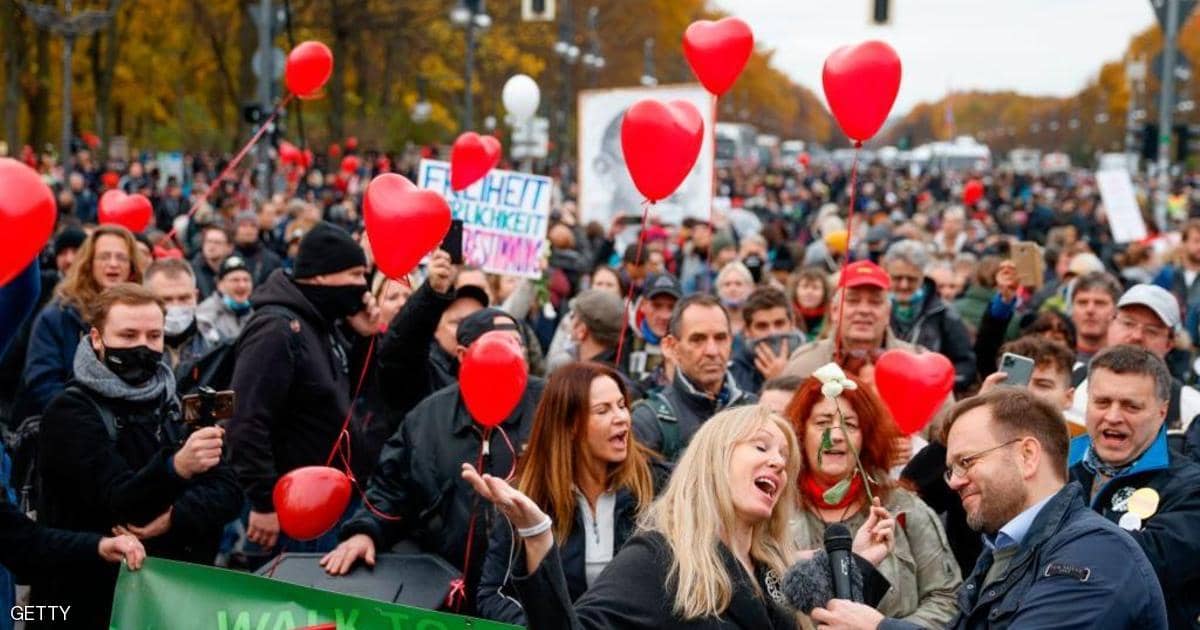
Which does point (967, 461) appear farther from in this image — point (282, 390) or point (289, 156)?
point (289, 156)

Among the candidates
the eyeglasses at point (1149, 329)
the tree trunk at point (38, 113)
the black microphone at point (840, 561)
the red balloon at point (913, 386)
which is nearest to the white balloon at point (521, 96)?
the eyeglasses at point (1149, 329)

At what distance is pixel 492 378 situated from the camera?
5.27 meters

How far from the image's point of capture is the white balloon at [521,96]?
1170cm

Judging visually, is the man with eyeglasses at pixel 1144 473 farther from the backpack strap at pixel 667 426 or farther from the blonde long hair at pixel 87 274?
the blonde long hair at pixel 87 274

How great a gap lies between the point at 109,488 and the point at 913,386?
9.90ft

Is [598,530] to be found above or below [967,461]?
below

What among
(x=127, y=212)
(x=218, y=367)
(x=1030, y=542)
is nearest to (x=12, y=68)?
(x=127, y=212)

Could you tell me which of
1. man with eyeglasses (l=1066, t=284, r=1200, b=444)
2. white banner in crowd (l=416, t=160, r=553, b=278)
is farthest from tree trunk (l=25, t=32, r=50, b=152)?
man with eyeglasses (l=1066, t=284, r=1200, b=444)

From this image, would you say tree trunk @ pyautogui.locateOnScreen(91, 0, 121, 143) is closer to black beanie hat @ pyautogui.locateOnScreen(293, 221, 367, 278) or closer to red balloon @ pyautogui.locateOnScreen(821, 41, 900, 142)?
black beanie hat @ pyautogui.locateOnScreen(293, 221, 367, 278)

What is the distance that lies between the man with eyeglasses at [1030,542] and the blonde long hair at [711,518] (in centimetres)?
30

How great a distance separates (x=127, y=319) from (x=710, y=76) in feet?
10.5

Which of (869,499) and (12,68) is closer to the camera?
(869,499)

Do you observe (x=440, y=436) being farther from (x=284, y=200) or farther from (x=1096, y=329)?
(x=284, y=200)

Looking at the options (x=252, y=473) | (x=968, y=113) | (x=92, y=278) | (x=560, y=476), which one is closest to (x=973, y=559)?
(x=560, y=476)
